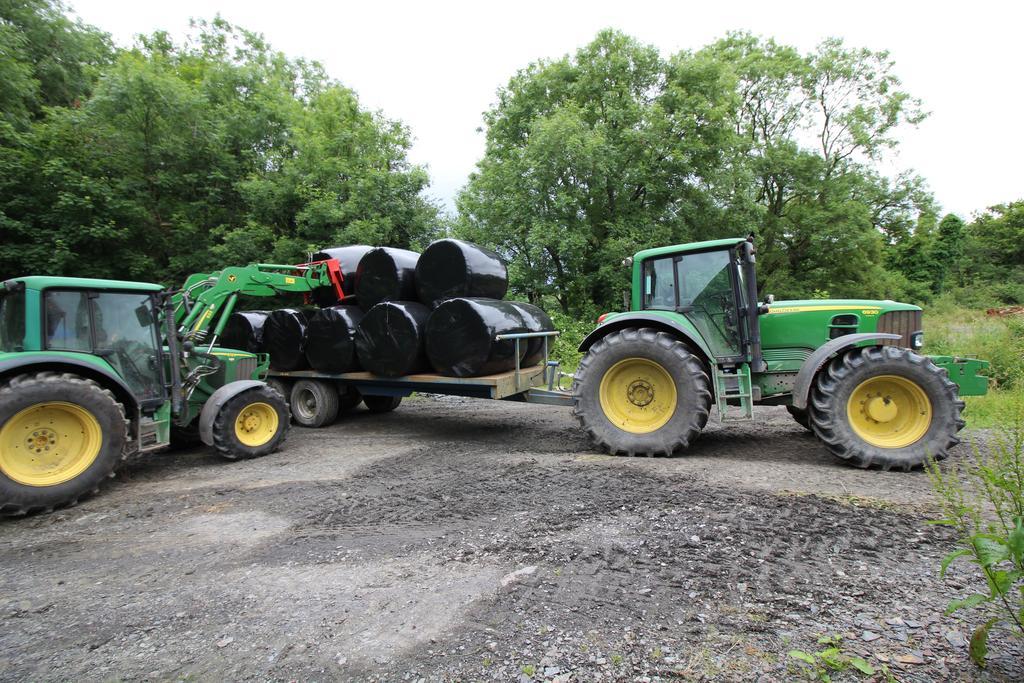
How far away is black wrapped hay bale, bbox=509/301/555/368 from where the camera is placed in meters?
6.61

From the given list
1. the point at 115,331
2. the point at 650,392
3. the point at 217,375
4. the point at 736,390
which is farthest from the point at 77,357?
the point at 736,390

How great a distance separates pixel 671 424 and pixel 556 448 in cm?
137

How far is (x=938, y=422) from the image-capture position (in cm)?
442

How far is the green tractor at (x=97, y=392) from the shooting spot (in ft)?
13.5

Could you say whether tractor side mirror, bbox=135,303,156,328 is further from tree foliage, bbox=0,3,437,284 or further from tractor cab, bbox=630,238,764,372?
tree foliage, bbox=0,3,437,284

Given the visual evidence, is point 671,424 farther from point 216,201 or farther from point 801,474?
point 216,201

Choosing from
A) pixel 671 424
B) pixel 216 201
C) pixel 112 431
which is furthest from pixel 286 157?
pixel 671 424

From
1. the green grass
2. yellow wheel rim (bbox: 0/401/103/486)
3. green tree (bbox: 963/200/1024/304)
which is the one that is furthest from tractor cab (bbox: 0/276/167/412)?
green tree (bbox: 963/200/1024/304)

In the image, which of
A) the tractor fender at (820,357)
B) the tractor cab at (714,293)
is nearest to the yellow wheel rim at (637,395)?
the tractor cab at (714,293)

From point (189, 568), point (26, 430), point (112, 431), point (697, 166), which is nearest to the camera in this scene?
point (189, 568)

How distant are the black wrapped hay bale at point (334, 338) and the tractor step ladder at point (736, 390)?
14.7 ft

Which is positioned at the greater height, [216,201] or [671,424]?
[216,201]

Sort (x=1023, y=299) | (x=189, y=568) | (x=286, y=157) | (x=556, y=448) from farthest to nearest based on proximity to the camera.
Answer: (x=1023, y=299) < (x=286, y=157) < (x=556, y=448) < (x=189, y=568)

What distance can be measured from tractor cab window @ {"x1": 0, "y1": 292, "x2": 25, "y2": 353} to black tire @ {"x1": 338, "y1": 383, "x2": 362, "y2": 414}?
3634mm
